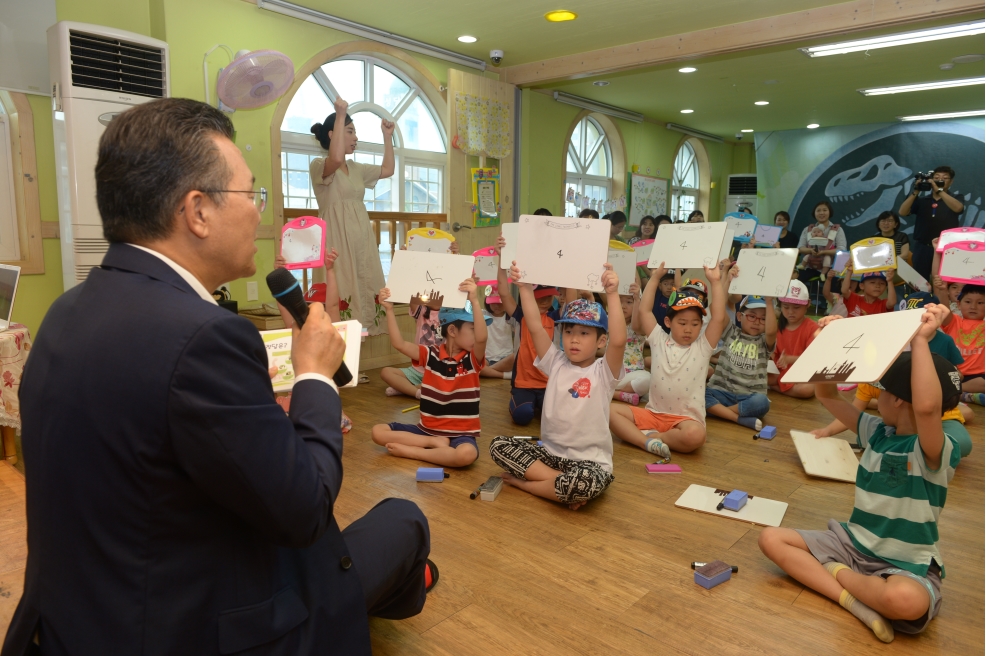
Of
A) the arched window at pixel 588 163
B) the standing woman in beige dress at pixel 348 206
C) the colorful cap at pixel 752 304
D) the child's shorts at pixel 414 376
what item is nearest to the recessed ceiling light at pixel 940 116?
the arched window at pixel 588 163

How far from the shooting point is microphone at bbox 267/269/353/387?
1227 mm

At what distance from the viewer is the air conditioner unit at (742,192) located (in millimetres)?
10945

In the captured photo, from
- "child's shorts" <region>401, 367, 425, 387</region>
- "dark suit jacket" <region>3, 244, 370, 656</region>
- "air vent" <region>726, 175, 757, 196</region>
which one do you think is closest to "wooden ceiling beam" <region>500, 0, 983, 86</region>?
"child's shorts" <region>401, 367, 425, 387</region>

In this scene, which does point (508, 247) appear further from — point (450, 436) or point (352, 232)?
point (450, 436)

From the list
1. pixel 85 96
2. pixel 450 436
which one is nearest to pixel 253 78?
pixel 85 96

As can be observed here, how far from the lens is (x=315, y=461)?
0.99 m

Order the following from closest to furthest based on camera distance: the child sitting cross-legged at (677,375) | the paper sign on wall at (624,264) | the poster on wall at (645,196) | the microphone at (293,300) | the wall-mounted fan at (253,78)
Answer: the microphone at (293,300) → the child sitting cross-legged at (677,375) → the wall-mounted fan at (253,78) → the paper sign on wall at (624,264) → the poster on wall at (645,196)

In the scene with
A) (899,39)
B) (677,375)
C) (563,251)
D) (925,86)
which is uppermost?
(925,86)

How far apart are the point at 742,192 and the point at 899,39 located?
625 centimetres

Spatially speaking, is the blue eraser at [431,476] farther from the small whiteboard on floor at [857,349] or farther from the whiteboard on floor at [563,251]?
the small whiteboard on floor at [857,349]

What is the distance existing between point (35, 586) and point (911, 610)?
1.97 m

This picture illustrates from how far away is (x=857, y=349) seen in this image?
1.66 metres

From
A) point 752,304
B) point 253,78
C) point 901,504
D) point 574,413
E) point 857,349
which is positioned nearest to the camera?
point 857,349

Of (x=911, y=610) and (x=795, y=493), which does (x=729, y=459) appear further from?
(x=911, y=610)
